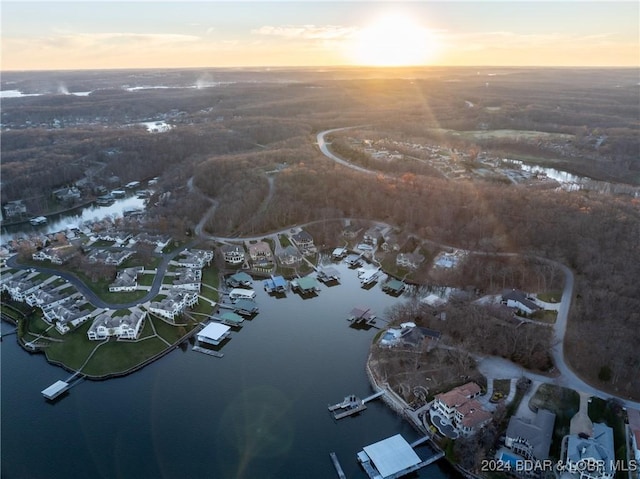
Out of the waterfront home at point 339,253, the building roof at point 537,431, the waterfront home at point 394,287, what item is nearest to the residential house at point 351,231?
the waterfront home at point 339,253

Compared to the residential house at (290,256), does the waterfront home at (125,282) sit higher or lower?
higher

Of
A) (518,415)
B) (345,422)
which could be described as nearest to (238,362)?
(345,422)

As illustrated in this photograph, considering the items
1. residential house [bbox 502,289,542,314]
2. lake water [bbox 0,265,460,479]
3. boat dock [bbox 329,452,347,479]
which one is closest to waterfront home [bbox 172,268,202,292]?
lake water [bbox 0,265,460,479]

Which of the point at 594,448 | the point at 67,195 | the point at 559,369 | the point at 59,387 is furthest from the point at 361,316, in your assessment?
the point at 67,195

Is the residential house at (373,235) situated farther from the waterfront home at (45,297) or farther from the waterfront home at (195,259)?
the waterfront home at (45,297)

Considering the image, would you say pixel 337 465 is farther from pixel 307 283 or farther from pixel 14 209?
pixel 14 209

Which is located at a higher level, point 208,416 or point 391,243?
point 391,243
